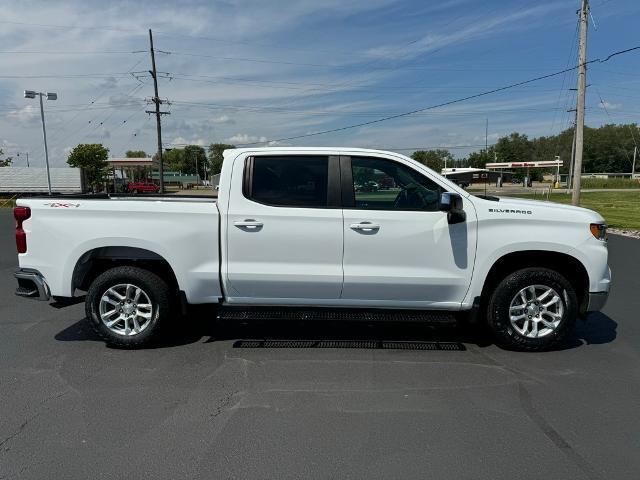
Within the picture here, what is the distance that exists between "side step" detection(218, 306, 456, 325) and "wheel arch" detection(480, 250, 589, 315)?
0.51m

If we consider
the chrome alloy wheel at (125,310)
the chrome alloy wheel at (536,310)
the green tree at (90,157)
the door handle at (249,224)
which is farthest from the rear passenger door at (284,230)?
the green tree at (90,157)

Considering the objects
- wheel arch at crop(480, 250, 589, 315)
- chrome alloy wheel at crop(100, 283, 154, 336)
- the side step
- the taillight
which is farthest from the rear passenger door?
the taillight

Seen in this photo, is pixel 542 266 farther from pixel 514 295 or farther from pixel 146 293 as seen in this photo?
pixel 146 293

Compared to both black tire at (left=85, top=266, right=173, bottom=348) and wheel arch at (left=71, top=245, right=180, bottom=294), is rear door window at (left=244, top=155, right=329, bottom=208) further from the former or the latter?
black tire at (left=85, top=266, right=173, bottom=348)

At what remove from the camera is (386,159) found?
456 centimetres

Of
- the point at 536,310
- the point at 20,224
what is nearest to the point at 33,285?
A: the point at 20,224

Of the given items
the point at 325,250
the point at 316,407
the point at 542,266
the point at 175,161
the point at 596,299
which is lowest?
the point at 316,407

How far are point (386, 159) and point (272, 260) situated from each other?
4.79 feet

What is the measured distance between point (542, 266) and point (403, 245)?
4.75ft

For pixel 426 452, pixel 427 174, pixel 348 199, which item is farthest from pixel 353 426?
pixel 427 174

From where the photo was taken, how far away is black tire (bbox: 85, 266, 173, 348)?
4555mm

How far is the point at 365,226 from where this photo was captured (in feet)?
14.3

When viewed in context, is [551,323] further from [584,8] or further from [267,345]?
[584,8]

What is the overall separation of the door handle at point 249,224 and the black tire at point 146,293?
0.99 m
